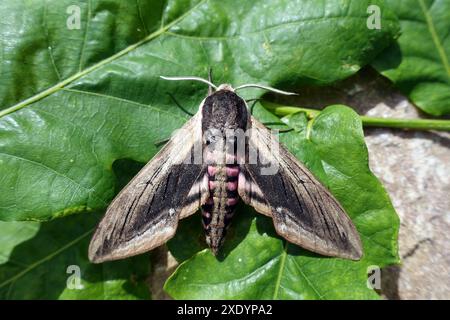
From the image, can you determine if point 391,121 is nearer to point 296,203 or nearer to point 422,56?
point 422,56

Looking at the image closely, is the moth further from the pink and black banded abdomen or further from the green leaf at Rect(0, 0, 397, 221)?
the green leaf at Rect(0, 0, 397, 221)

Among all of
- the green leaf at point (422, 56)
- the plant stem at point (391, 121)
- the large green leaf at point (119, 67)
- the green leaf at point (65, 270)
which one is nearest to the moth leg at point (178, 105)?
the large green leaf at point (119, 67)

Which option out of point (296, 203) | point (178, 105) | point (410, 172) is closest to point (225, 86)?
point (178, 105)

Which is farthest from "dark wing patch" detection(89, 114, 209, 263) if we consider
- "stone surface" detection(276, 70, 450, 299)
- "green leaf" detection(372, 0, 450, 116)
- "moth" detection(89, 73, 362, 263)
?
"green leaf" detection(372, 0, 450, 116)

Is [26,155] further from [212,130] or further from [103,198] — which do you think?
[212,130]

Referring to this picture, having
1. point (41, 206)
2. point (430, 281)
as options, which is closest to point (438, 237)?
point (430, 281)
